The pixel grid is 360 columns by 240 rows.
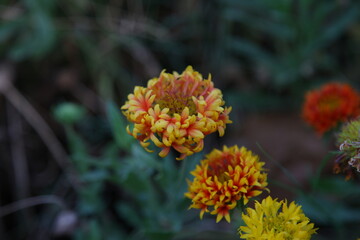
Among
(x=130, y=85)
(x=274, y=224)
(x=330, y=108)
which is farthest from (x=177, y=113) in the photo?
(x=130, y=85)

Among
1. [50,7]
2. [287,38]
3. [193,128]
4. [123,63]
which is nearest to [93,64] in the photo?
[123,63]

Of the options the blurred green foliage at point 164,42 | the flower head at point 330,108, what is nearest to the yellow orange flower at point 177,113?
the flower head at point 330,108

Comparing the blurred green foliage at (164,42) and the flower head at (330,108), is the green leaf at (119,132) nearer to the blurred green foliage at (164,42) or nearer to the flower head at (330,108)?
the flower head at (330,108)

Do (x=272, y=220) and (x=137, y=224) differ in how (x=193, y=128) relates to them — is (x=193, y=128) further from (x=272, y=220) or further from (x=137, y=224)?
(x=137, y=224)

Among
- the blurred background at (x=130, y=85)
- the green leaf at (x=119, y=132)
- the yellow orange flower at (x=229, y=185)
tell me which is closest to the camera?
the yellow orange flower at (x=229, y=185)

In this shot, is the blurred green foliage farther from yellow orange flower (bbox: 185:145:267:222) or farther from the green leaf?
yellow orange flower (bbox: 185:145:267:222)

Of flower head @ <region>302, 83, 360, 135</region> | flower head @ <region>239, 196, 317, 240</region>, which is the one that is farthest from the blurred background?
flower head @ <region>239, 196, 317, 240</region>

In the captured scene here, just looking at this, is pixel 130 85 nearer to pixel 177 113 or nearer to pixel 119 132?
pixel 119 132
